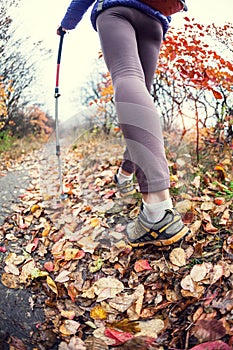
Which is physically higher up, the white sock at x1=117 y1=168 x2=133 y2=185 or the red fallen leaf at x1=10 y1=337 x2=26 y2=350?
the white sock at x1=117 y1=168 x2=133 y2=185

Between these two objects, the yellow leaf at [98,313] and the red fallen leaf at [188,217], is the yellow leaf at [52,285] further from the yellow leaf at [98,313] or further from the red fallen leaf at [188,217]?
the red fallen leaf at [188,217]

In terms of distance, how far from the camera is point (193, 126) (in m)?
2.17

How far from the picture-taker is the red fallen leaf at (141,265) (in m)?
1.00

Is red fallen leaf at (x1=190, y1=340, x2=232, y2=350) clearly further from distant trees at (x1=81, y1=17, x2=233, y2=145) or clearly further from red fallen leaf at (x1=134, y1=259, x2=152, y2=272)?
distant trees at (x1=81, y1=17, x2=233, y2=145)

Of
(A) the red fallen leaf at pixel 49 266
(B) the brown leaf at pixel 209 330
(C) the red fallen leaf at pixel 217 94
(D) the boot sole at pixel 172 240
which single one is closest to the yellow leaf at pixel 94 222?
(A) the red fallen leaf at pixel 49 266

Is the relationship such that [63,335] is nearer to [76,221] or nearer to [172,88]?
[76,221]

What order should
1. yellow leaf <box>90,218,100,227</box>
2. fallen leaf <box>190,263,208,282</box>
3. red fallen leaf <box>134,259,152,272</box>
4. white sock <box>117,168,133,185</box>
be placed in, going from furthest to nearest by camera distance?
white sock <box>117,168,133,185</box> → yellow leaf <box>90,218,100,227</box> → red fallen leaf <box>134,259,152,272</box> → fallen leaf <box>190,263,208,282</box>

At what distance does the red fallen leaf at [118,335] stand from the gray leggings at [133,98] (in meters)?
0.40

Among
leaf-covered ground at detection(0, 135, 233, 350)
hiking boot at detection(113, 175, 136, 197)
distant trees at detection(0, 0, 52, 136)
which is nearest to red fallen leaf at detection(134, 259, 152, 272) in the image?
leaf-covered ground at detection(0, 135, 233, 350)

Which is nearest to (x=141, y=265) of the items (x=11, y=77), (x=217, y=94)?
(x=217, y=94)

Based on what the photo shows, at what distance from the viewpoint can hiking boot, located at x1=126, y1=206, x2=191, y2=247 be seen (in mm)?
977

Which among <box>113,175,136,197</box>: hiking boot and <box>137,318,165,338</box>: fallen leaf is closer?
<box>137,318,165,338</box>: fallen leaf

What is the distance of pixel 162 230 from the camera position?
980mm

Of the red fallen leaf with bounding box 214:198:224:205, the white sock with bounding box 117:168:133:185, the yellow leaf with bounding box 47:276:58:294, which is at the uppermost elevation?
the white sock with bounding box 117:168:133:185
